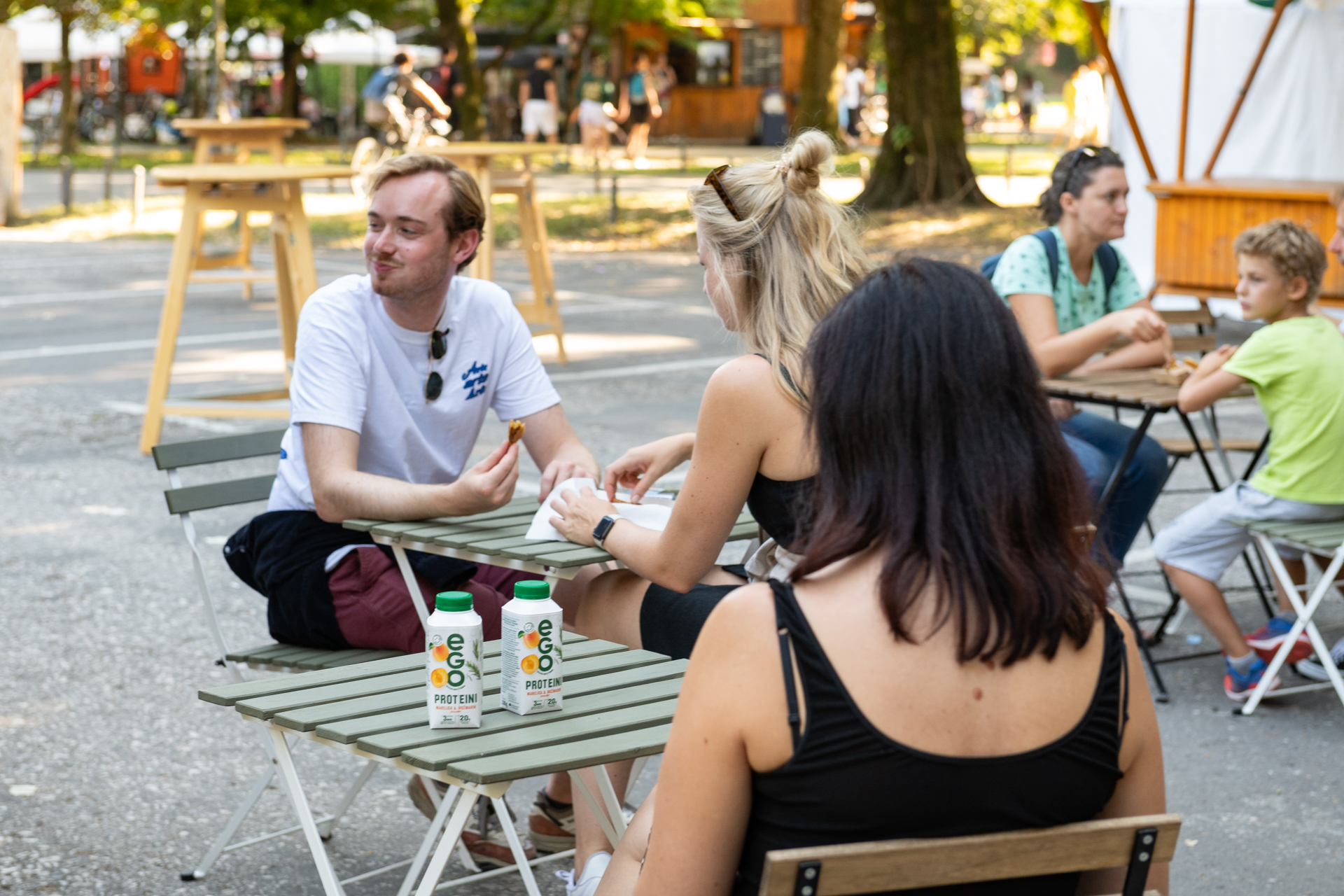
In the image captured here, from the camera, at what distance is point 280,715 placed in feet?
7.68

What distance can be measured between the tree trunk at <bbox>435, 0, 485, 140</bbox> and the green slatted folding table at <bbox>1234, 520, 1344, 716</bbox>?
17921 mm

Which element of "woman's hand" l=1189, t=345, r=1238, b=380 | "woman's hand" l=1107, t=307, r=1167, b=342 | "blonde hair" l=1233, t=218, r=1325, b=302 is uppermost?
"blonde hair" l=1233, t=218, r=1325, b=302

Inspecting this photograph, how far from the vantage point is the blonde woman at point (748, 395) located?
110 inches

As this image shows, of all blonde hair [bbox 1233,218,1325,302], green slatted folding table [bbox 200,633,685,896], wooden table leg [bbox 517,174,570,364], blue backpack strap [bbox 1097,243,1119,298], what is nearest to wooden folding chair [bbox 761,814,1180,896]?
green slatted folding table [bbox 200,633,685,896]

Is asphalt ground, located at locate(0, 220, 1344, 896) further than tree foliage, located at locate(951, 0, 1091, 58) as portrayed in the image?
No

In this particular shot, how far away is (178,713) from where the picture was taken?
4309mm

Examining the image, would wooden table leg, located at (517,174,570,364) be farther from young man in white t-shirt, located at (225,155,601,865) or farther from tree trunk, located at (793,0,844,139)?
tree trunk, located at (793,0,844,139)

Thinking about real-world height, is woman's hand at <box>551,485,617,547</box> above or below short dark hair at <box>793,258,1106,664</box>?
below

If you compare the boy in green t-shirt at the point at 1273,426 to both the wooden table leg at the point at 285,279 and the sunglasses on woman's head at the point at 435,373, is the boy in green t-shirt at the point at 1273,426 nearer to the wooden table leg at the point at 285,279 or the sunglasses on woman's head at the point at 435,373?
the sunglasses on woman's head at the point at 435,373

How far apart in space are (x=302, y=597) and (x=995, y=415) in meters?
2.05

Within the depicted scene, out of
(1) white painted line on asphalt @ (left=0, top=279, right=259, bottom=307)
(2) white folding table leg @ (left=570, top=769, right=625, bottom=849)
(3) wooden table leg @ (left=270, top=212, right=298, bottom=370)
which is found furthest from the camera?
(1) white painted line on asphalt @ (left=0, top=279, right=259, bottom=307)

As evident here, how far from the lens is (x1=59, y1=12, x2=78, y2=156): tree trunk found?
2939 cm

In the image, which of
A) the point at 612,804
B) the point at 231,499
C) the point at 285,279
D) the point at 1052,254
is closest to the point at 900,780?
the point at 612,804

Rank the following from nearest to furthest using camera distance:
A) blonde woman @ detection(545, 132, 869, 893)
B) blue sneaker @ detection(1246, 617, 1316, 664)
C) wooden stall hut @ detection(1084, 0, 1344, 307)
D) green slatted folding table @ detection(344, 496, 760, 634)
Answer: blonde woman @ detection(545, 132, 869, 893), green slatted folding table @ detection(344, 496, 760, 634), blue sneaker @ detection(1246, 617, 1316, 664), wooden stall hut @ detection(1084, 0, 1344, 307)
